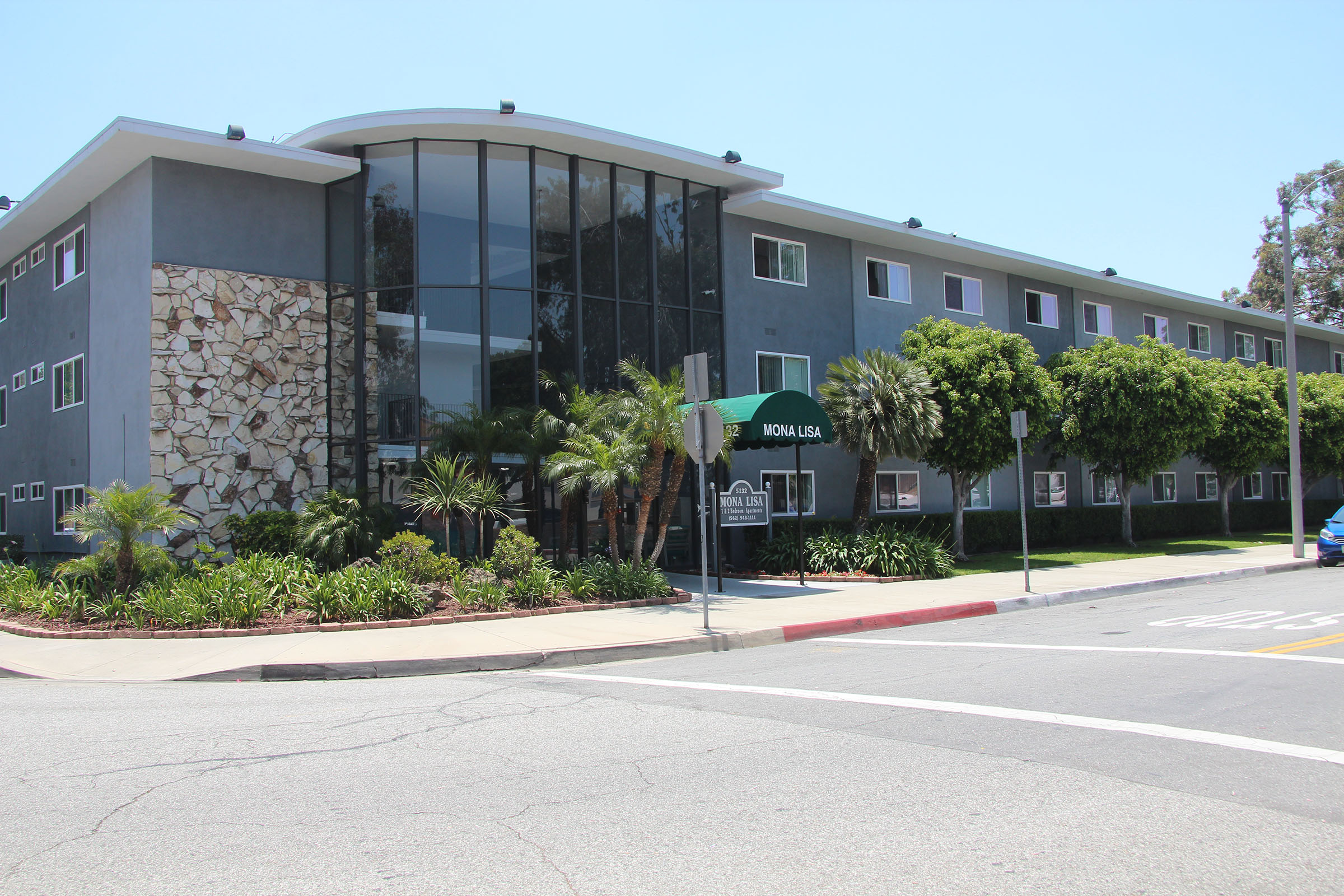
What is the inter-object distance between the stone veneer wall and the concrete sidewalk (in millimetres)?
5330

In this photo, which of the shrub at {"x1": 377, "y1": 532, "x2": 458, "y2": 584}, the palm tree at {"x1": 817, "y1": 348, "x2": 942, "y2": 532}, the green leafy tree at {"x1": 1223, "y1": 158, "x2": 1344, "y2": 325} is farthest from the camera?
the green leafy tree at {"x1": 1223, "y1": 158, "x2": 1344, "y2": 325}

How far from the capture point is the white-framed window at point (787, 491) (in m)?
22.3

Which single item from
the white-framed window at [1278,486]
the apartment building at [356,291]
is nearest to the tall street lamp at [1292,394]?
the apartment building at [356,291]

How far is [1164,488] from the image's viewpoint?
1345 inches

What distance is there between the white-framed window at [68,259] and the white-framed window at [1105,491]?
27817mm

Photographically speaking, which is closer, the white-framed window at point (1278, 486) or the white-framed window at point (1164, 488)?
the white-framed window at point (1164, 488)

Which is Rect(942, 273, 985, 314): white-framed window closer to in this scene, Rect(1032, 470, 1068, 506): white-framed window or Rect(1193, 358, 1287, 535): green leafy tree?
Rect(1032, 470, 1068, 506): white-framed window

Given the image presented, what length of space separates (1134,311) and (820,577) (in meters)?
20.0

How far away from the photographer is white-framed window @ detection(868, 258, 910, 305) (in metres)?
25.1

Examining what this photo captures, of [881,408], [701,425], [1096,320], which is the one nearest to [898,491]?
[881,408]

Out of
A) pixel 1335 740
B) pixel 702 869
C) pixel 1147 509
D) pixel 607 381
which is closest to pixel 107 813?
pixel 702 869

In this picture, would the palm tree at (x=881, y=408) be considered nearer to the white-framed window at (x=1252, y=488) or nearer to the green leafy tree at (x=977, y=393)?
the green leafy tree at (x=977, y=393)

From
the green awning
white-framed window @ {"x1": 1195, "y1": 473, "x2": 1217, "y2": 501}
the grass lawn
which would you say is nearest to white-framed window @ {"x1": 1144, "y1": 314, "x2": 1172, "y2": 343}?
white-framed window @ {"x1": 1195, "y1": 473, "x2": 1217, "y2": 501}

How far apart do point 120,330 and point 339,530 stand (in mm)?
6737
